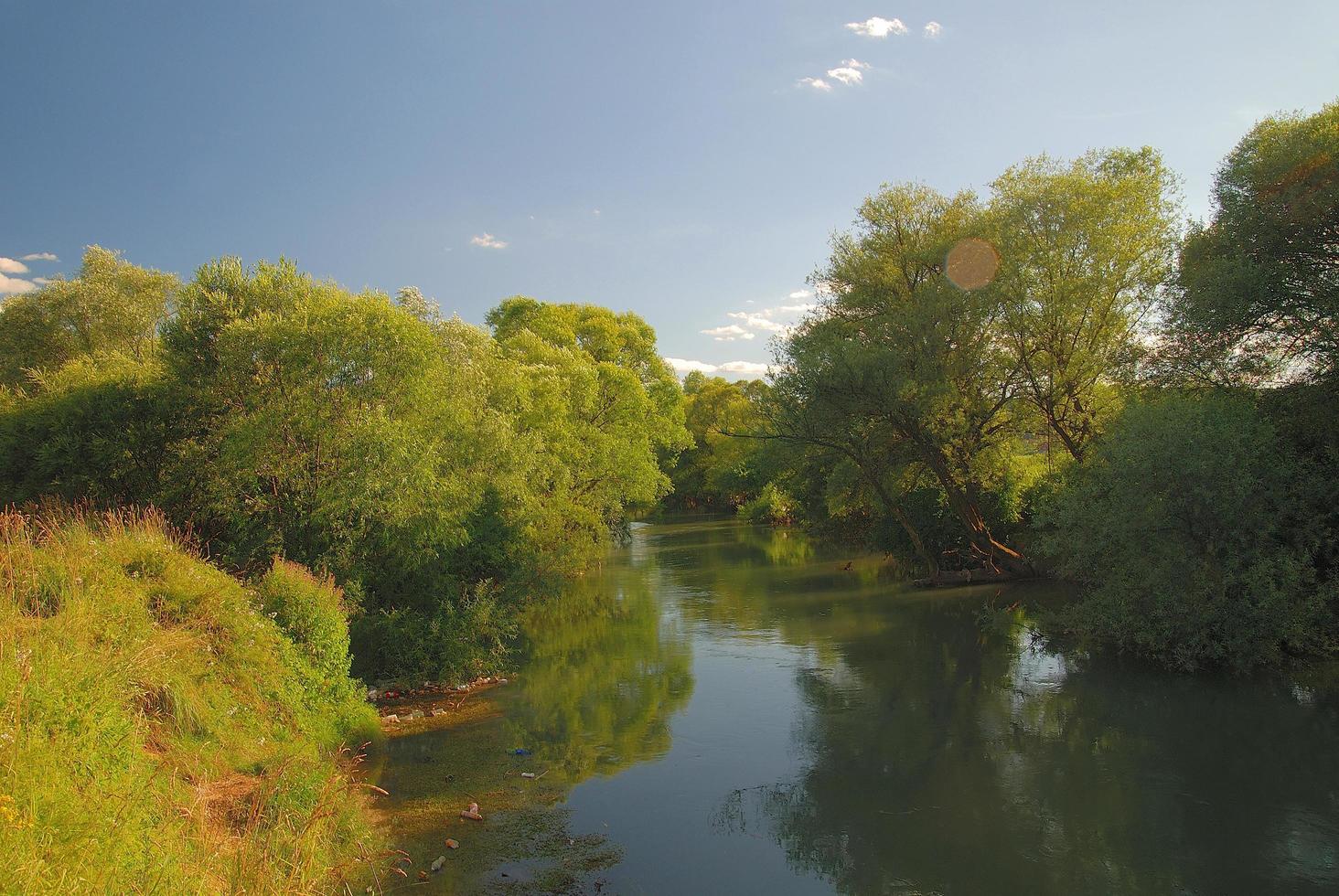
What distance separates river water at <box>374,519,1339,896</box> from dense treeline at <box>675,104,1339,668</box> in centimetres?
197

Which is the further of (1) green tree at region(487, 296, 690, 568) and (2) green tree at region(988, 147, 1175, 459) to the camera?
(1) green tree at region(487, 296, 690, 568)

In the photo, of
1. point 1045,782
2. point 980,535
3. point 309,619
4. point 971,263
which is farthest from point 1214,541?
point 309,619

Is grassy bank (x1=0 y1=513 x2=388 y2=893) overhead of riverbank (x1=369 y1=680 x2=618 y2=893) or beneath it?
overhead

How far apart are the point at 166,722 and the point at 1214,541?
17456mm

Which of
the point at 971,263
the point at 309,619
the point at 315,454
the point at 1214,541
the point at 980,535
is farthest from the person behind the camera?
the point at 980,535

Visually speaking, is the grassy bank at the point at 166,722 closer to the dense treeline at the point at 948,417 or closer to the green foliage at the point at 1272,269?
the dense treeline at the point at 948,417

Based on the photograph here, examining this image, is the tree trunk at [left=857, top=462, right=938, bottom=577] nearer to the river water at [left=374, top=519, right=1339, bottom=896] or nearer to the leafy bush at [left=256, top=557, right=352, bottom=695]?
the river water at [left=374, top=519, right=1339, bottom=896]

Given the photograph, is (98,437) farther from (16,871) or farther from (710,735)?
(16,871)

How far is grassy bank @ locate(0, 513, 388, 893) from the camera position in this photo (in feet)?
17.1

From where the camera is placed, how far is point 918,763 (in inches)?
472

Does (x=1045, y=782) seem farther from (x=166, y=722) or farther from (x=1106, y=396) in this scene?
(x=1106, y=396)

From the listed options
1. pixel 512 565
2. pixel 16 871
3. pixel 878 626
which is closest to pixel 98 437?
pixel 512 565

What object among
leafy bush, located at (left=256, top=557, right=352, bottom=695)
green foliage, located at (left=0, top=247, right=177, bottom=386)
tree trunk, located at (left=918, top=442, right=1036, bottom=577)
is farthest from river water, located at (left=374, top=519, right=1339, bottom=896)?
green foliage, located at (left=0, top=247, right=177, bottom=386)

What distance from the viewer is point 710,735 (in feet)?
45.2
